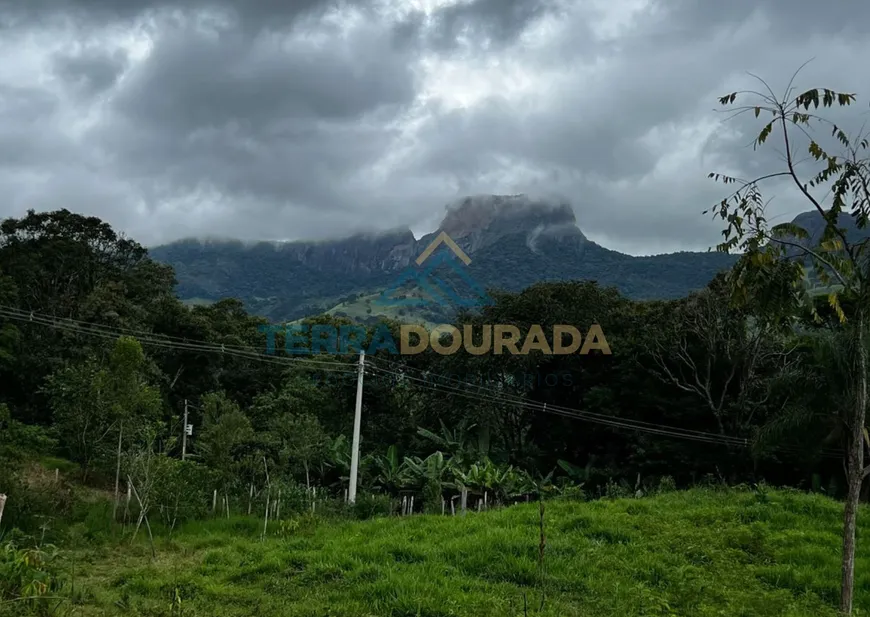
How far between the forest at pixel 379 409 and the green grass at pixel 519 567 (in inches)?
47.2

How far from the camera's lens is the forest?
14.6m

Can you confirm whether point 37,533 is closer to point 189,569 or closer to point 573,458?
point 189,569

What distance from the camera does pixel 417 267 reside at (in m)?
40.9

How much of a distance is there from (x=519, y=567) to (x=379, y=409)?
760 inches

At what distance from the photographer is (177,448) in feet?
95.6

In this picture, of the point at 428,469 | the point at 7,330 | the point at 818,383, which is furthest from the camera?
the point at 7,330

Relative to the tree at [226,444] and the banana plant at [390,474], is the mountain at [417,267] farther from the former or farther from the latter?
the tree at [226,444]

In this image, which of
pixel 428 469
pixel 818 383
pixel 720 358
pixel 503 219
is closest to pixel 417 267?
pixel 720 358

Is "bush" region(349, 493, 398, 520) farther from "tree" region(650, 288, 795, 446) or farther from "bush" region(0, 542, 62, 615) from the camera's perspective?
"tree" region(650, 288, 795, 446)

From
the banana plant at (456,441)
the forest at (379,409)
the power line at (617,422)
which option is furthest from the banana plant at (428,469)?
the power line at (617,422)

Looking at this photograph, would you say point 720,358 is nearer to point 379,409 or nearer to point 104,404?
point 379,409

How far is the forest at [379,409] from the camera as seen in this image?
14609mm

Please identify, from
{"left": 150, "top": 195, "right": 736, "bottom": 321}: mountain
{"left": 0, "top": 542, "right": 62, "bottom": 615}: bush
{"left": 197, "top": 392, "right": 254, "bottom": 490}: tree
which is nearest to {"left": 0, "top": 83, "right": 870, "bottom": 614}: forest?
{"left": 197, "top": 392, "right": 254, "bottom": 490}: tree

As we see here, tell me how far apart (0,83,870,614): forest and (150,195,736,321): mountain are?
16140 mm
